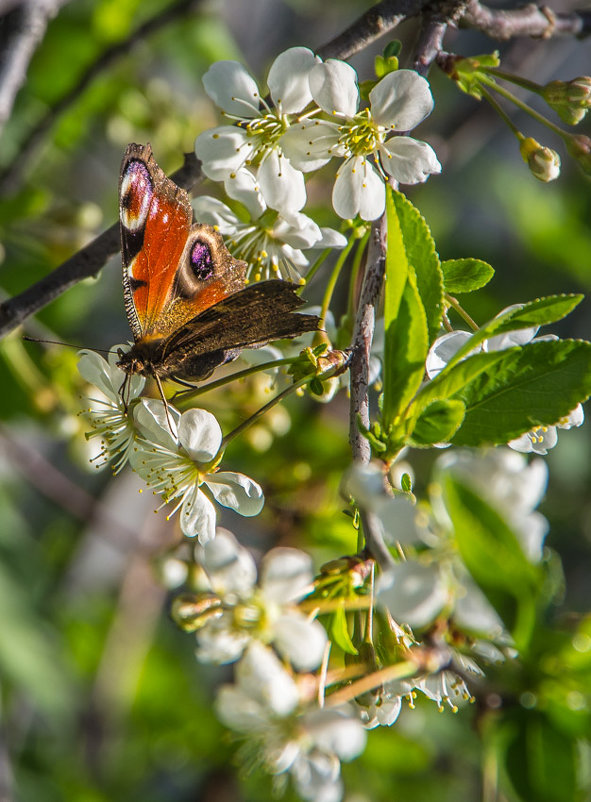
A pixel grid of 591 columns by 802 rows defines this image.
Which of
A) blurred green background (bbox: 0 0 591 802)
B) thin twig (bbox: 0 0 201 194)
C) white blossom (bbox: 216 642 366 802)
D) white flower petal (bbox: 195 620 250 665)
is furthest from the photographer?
blurred green background (bbox: 0 0 591 802)

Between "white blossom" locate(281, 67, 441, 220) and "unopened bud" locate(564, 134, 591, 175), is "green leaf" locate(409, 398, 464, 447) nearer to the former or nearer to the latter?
"white blossom" locate(281, 67, 441, 220)

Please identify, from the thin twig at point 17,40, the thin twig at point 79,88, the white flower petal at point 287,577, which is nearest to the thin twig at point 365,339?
the white flower petal at point 287,577

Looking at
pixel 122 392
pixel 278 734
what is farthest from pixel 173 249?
pixel 278 734

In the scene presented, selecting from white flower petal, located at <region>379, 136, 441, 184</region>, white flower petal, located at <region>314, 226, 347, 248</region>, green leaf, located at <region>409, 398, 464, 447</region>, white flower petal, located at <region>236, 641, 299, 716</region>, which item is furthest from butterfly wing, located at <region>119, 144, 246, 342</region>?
white flower petal, located at <region>236, 641, 299, 716</region>

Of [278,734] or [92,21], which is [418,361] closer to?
[278,734]

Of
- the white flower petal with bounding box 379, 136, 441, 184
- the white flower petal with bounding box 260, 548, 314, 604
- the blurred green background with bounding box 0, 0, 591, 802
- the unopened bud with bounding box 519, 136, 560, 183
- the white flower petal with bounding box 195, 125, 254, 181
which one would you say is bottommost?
the blurred green background with bounding box 0, 0, 591, 802

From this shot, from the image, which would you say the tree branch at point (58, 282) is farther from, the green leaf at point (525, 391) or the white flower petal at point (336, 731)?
the white flower petal at point (336, 731)
